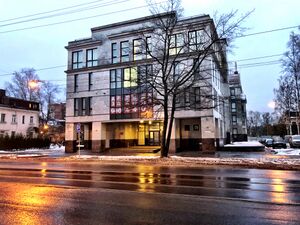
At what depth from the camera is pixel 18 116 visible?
59844mm

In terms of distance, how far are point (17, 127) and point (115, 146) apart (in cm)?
2803

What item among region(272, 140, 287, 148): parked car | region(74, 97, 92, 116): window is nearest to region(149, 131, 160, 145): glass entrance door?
region(74, 97, 92, 116): window

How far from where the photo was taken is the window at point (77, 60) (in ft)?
136

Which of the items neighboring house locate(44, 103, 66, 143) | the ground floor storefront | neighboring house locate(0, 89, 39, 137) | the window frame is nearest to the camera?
the ground floor storefront

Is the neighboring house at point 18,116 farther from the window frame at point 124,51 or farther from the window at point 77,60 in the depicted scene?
the window frame at point 124,51

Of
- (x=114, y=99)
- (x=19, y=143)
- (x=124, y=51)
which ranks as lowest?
(x=19, y=143)

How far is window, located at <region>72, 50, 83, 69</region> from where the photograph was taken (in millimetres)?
41469

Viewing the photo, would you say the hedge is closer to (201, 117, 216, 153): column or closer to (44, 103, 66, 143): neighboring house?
(44, 103, 66, 143): neighboring house

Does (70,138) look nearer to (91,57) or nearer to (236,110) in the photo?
(91,57)

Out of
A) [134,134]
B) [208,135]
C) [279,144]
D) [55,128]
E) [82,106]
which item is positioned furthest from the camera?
[55,128]

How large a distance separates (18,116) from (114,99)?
2997 centimetres

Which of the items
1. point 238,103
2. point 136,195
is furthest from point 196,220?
point 238,103

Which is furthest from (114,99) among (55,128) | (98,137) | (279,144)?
(55,128)

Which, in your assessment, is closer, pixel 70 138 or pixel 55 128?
pixel 70 138
